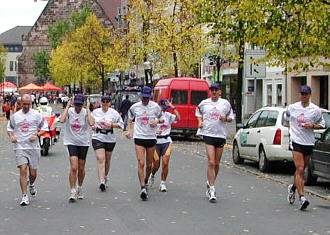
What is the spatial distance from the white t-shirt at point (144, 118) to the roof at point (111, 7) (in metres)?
110

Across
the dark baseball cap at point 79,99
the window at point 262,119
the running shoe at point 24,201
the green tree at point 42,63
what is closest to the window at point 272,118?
the window at point 262,119

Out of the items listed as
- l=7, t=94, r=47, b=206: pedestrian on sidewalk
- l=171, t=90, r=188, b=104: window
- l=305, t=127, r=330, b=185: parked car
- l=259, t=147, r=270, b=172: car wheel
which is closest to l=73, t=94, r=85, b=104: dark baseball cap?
l=7, t=94, r=47, b=206: pedestrian on sidewalk

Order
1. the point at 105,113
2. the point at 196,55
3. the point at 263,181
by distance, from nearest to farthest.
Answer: the point at 105,113
the point at 263,181
the point at 196,55

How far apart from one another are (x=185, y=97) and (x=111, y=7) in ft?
316

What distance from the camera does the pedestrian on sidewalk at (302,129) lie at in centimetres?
1217

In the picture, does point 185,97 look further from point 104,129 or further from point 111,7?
point 111,7

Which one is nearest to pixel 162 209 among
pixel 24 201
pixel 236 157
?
pixel 24 201

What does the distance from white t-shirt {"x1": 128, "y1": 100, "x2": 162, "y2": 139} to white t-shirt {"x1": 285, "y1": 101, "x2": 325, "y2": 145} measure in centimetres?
239

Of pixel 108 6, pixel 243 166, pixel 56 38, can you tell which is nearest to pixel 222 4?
pixel 243 166

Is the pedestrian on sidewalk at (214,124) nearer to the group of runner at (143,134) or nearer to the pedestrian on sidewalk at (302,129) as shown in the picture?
the group of runner at (143,134)

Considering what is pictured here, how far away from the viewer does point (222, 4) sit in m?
25.7

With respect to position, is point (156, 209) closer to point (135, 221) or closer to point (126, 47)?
point (135, 221)

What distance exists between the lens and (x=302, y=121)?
40.4 ft

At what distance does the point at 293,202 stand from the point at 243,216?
1.77 meters
